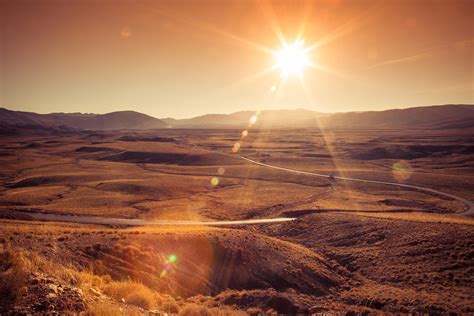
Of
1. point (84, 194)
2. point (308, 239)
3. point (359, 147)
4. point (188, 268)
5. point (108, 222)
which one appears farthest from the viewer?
point (359, 147)

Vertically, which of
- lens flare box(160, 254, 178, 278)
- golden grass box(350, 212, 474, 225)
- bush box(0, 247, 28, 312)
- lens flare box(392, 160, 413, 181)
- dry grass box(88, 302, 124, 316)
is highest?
lens flare box(392, 160, 413, 181)

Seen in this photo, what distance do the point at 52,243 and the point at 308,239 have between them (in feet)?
90.7

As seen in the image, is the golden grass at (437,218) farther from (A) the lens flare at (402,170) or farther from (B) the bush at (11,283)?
(B) the bush at (11,283)

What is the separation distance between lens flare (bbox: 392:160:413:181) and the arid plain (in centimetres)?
199

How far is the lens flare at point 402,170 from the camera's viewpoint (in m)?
83.7

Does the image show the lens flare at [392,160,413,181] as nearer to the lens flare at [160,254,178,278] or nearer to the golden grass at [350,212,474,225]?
the golden grass at [350,212,474,225]

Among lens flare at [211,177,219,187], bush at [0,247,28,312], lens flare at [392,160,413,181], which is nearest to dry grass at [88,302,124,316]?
bush at [0,247,28,312]

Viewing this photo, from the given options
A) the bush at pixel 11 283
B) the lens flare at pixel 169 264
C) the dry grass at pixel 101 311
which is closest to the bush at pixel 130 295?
the dry grass at pixel 101 311

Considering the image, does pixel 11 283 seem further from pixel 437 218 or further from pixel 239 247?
pixel 437 218

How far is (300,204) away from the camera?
5741 centimetres

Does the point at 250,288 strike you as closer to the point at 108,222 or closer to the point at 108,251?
the point at 108,251

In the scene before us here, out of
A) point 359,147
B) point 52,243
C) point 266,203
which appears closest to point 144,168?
point 266,203

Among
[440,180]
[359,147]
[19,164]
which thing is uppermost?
[359,147]

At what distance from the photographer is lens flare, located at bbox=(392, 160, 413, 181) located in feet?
275
